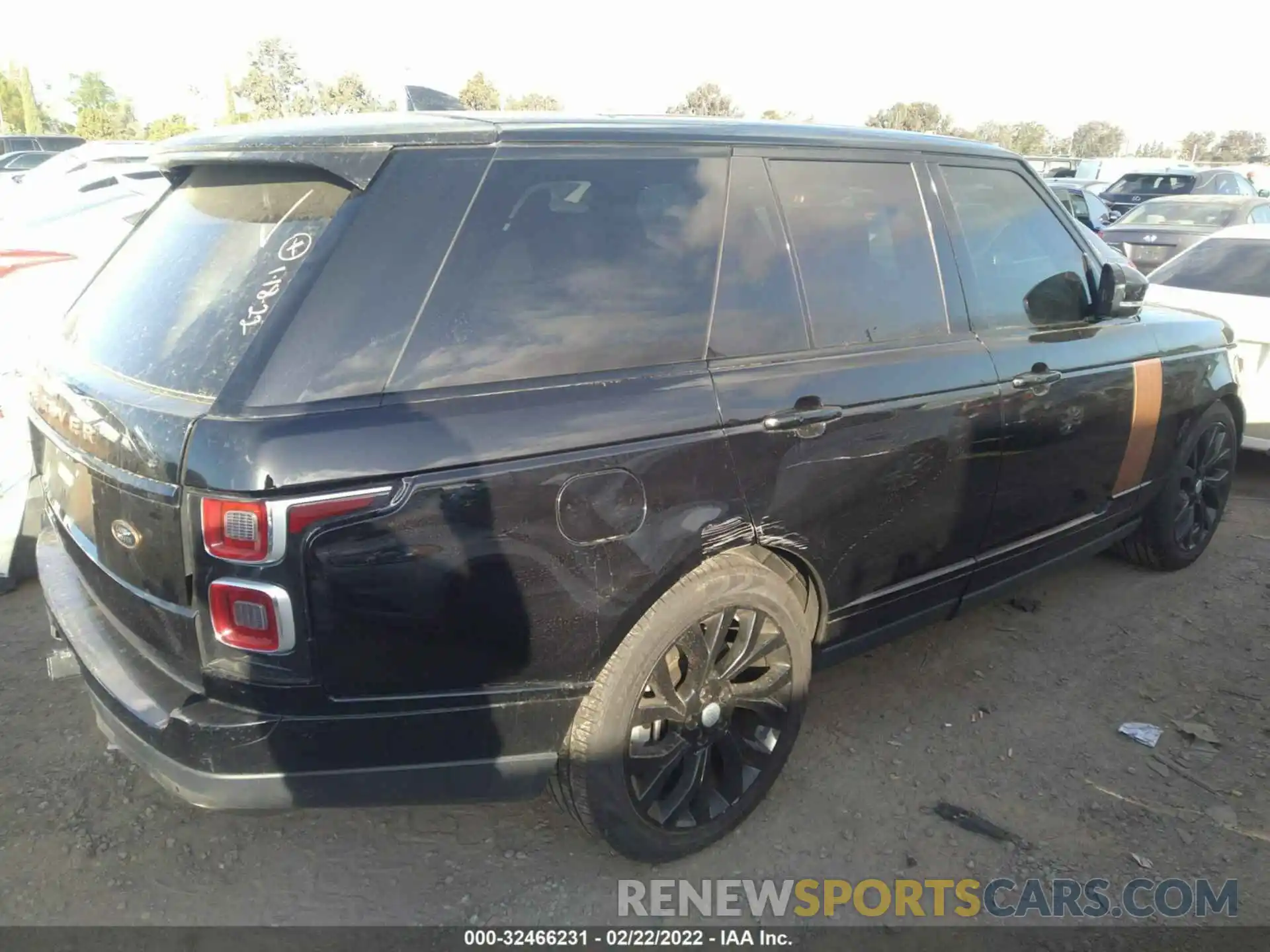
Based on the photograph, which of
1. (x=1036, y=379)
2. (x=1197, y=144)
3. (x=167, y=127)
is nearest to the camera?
(x=1036, y=379)

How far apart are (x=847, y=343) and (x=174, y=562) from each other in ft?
6.15

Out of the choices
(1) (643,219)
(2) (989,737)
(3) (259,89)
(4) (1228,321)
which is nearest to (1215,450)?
(4) (1228,321)

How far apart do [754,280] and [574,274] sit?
57 centimetres

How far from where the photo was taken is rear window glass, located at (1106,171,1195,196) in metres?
17.2

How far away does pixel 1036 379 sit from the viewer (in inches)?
124

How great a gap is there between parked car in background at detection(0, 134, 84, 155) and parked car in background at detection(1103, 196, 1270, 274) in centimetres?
2191

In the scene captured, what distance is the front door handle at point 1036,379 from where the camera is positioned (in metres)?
3.11

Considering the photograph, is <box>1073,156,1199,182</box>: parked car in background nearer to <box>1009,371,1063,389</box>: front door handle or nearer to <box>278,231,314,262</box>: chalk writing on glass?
<box>1009,371,1063,389</box>: front door handle

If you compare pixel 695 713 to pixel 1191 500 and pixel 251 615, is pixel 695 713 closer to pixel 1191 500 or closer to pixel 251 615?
pixel 251 615

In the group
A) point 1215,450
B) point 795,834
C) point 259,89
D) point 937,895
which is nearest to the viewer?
point 937,895

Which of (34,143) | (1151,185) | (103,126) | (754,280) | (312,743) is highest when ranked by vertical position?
(754,280)

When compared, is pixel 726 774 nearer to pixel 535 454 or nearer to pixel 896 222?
pixel 535 454

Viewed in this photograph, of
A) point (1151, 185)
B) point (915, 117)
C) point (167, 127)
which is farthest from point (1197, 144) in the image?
point (167, 127)

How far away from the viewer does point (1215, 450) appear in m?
4.41
